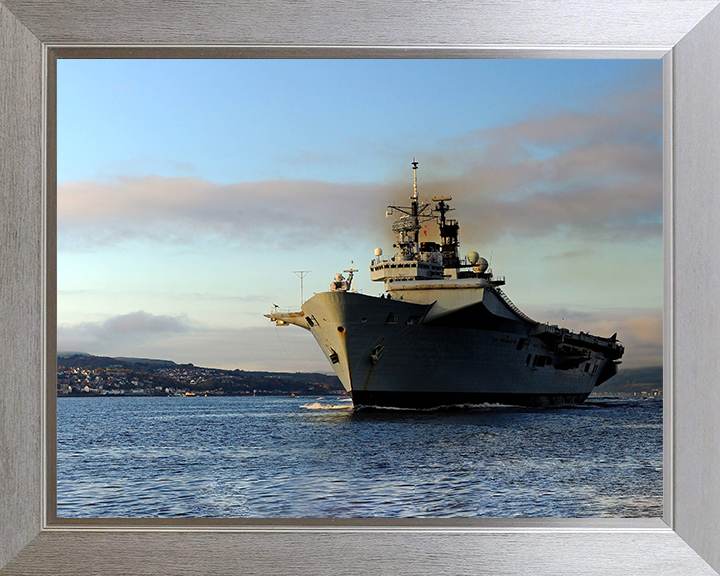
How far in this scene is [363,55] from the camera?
6.97ft

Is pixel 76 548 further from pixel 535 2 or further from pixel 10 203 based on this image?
pixel 535 2

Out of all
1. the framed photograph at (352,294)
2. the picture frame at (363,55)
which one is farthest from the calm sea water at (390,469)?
the picture frame at (363,55)

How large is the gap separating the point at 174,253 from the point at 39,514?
3123cm

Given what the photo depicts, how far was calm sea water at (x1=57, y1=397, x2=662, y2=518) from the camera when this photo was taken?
11.9 meters

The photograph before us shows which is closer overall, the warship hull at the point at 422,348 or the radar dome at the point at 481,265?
the warship hull at the point at 422,348

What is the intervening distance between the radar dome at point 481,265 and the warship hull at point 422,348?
96cm

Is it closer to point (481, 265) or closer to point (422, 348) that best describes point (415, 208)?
point (481, 265)

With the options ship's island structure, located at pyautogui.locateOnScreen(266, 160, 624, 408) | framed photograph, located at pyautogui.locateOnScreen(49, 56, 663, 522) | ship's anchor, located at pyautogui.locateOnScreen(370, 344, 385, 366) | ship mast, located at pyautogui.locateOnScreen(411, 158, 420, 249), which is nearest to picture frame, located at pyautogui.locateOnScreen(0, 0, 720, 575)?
framed photograph, located at pyautogui.locateOnScreen(49, 56, 663, 522)

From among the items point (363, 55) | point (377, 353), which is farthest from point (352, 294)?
point (363, 55)

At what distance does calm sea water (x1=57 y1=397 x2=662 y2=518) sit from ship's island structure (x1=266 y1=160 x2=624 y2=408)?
0.84 metres

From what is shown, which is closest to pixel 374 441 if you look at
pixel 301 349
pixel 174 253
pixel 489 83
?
pixel 301 349

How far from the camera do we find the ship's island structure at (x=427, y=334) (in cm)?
1468

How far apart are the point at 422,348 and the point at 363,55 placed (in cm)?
1314

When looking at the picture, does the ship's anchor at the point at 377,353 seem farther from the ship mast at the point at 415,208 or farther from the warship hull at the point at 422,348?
the ship mast at the point at 415,208
